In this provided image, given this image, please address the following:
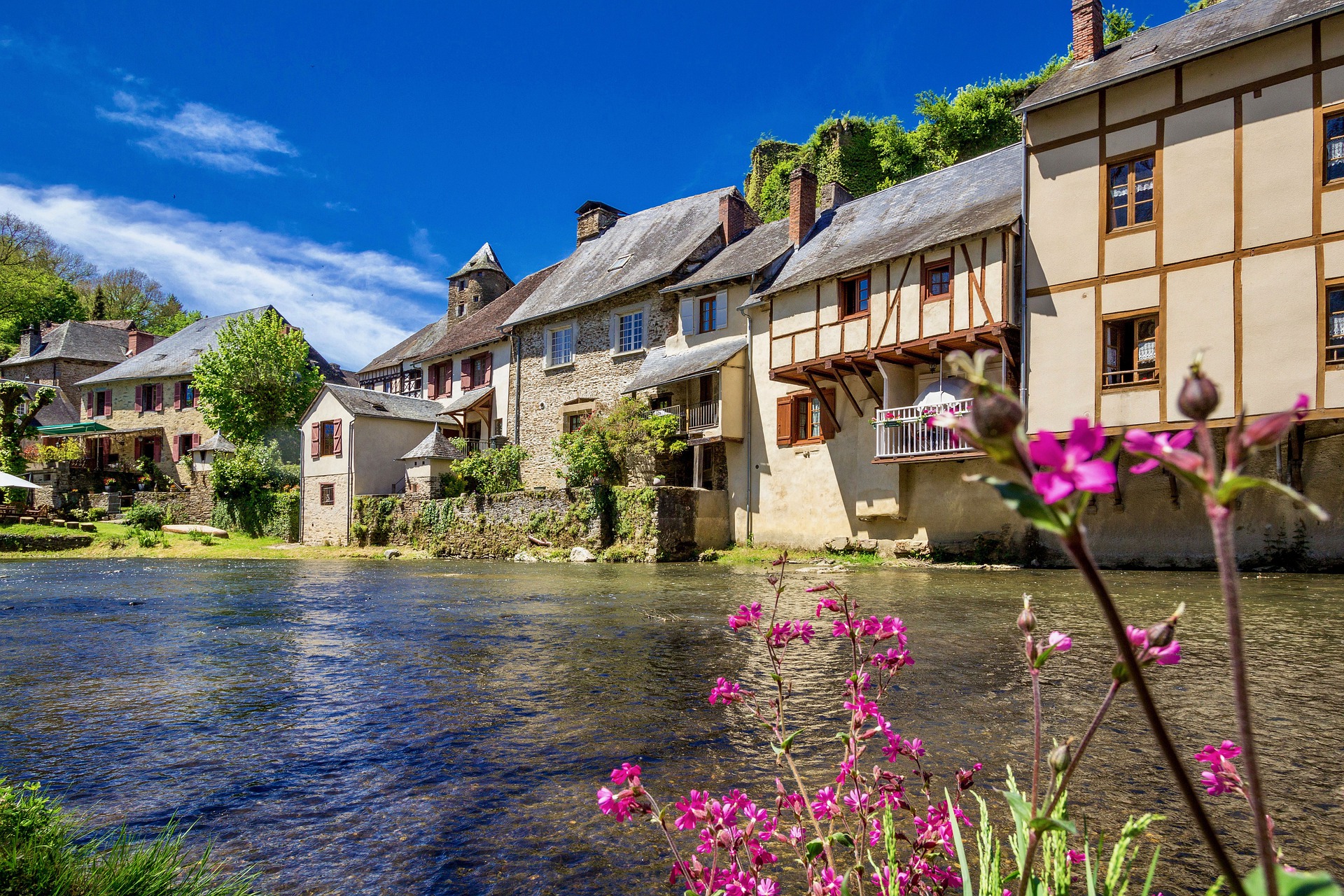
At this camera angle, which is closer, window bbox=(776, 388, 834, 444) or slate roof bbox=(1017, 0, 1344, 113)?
slate roof bbox=(1017, 0, 1344, 113)

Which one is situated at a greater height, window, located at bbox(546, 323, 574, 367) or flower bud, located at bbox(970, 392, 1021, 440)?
window, located at bbox(546, 323, 574, 367)

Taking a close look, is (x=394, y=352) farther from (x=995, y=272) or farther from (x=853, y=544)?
(x=995, y=272)

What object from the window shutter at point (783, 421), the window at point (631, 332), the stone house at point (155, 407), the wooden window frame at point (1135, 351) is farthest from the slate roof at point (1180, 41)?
the stone house at point (155, 407)

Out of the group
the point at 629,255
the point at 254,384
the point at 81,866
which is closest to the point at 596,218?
the point at 629,255

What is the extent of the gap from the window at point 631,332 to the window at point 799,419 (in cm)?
685

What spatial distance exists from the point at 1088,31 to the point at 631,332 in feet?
51.5

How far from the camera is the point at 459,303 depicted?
1602 inches

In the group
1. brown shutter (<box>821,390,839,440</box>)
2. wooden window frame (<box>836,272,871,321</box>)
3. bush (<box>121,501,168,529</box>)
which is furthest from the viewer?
bush (<box>121,501,168,529</box>)

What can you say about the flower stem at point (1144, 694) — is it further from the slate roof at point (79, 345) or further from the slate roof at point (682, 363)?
the slate roof at point (79, 345)

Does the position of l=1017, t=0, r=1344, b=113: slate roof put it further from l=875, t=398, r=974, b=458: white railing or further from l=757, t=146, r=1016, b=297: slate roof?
l=875, t=398, r=974, b=458: white railing

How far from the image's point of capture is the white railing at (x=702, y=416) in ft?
78.3

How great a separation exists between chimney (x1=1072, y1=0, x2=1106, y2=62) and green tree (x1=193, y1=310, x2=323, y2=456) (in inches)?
1174

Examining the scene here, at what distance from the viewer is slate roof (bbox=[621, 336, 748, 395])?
23.7 metres

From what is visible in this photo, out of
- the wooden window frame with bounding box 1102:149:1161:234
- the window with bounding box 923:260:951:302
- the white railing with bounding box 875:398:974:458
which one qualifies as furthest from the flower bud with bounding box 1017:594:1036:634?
the window with bounding box 923:260:951:302
